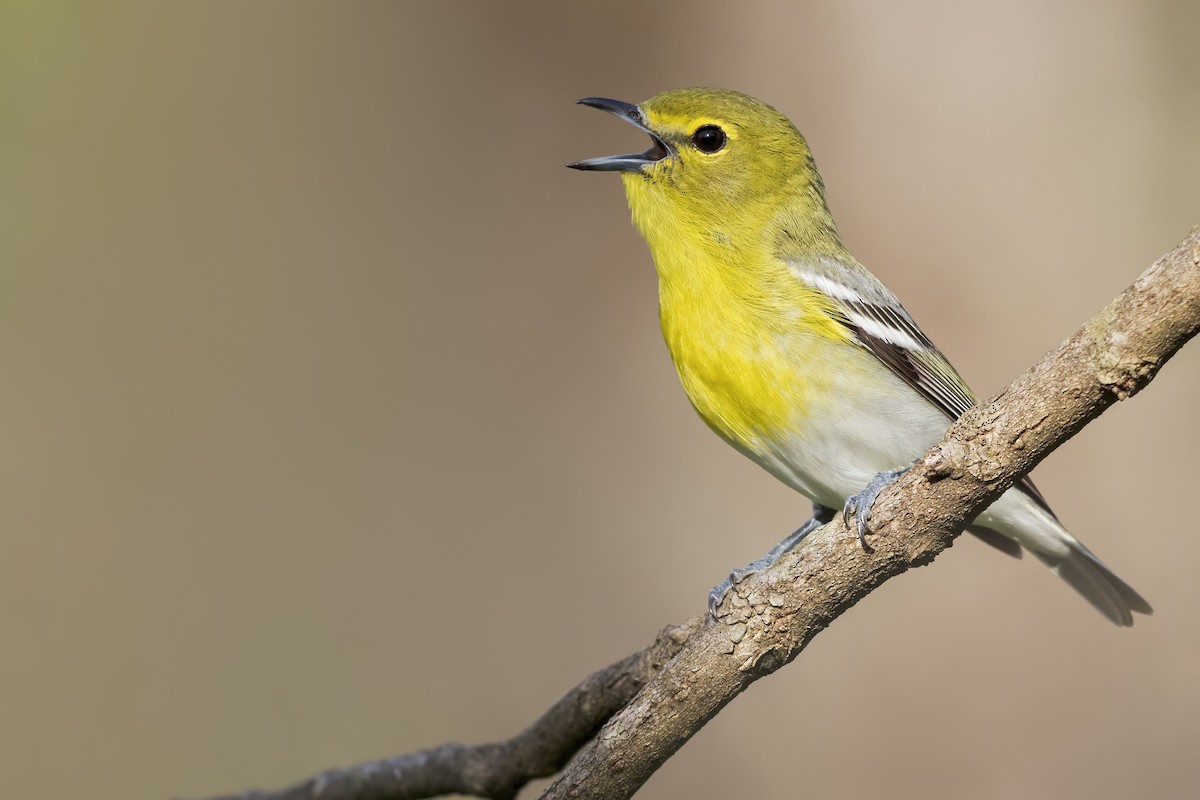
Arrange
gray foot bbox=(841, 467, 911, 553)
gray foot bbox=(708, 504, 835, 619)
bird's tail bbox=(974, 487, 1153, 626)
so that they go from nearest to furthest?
gray foot bbox=(841, 467, 911, 553), gray foot bbox=(708, 504, 835, 619), bird's tail bbox=(974, 487, 1153, 626)

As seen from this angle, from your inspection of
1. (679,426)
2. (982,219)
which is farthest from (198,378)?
(982,219)

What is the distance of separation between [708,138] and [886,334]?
1119mm

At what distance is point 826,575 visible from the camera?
303 centimetres

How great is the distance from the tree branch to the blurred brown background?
2752mm

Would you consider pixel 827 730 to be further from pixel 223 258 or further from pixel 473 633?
pixel 223 258

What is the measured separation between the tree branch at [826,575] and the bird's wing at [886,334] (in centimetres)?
131

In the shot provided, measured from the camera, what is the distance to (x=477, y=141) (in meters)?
7.91

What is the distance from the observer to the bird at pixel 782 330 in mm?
4047

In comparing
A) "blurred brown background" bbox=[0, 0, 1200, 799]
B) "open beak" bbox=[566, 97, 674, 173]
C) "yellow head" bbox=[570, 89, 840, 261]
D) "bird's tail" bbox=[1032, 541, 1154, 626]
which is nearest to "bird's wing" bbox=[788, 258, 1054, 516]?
"yellow head" bbox=[570, 89, 840, 261]

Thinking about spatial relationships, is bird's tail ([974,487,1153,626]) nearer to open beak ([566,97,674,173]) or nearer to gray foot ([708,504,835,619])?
gray foot ([708,504,835,619])

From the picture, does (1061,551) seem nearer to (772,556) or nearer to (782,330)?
(772,556)

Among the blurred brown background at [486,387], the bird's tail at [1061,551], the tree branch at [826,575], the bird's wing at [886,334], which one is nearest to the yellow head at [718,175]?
the bird's wing at [886,334]

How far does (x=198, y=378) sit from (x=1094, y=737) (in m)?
6.18

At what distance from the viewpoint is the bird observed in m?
4.05
